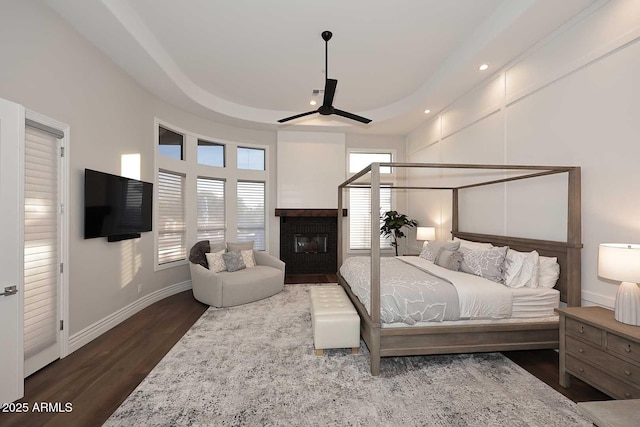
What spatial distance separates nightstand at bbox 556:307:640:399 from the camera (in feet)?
6.38

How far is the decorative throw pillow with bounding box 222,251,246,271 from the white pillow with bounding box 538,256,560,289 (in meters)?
4.38

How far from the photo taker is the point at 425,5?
298cm

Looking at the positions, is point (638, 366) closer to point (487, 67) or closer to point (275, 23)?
point (487, 67)

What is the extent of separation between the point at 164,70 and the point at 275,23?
67.7 inches

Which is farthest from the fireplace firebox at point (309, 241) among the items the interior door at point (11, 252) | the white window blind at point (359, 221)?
the interior door at point (11, 252)

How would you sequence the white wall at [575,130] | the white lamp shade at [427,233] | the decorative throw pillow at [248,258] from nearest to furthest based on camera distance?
the white wall at [575,130] → the white lamp shade at [427,233] → the decorative throw pillow at [248,258]

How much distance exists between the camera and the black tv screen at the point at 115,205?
3170 millimetres

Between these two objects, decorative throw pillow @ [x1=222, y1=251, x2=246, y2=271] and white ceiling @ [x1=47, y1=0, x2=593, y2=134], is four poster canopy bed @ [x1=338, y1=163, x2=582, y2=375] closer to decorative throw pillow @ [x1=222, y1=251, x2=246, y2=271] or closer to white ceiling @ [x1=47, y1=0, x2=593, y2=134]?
Result: white ceiling @ [x1=47, y1=0, x2=593, y2=134]

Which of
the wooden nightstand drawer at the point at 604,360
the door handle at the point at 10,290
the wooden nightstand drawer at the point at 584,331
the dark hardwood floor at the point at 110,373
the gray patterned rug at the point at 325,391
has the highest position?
the door handle at the point at 10,290

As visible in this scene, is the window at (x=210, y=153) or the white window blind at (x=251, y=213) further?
the white window blind at (x=251, y=213)

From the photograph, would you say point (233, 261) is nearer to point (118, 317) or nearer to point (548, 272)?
point (118, 317)

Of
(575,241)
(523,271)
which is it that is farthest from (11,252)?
(575,241)

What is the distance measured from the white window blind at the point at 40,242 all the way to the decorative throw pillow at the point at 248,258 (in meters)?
2.86

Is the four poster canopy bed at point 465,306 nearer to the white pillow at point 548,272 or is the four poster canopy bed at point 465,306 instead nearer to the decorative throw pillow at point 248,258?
the white pillow at point 548,272
